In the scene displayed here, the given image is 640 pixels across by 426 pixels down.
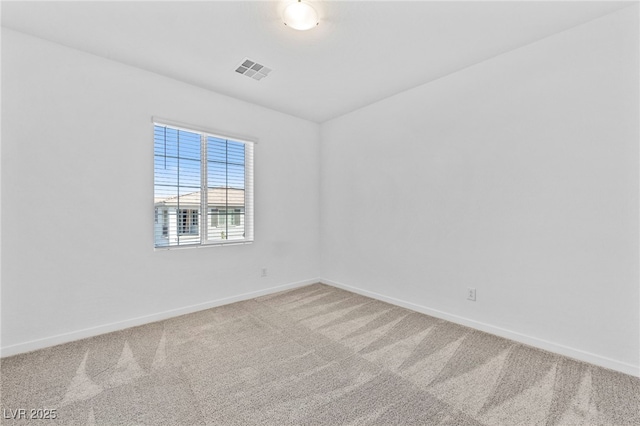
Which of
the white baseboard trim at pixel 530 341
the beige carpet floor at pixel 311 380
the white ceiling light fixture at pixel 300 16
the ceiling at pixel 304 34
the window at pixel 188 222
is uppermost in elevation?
the ceiling at pixel 304 34

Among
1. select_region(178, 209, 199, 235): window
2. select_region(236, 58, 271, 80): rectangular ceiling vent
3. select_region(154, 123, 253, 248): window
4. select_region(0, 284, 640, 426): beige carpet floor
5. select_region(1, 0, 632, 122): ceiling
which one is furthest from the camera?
select_region(178, 209, 199, 235): window

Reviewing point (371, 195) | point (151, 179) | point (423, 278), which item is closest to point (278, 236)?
point (371, 195)

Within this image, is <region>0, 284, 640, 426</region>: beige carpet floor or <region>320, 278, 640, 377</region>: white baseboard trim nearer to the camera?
<region>0, 284, 640, 426</region>: beige carpet floor

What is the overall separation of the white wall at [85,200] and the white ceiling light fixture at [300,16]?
67.2 inches

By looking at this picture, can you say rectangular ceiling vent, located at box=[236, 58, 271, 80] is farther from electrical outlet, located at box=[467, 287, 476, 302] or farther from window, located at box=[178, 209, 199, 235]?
electrical outlet, located at box=[467, 287, 476, 302]

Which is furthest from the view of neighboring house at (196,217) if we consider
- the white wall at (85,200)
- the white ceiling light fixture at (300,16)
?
the white ceiling light fixture at (300,16)

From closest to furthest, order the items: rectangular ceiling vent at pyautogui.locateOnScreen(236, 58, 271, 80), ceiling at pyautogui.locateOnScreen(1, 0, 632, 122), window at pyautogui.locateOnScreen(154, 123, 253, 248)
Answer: ceiling at pyautogui.locateOnScreen(1, 0, 632, 122) → rectangular ceiling vent at pyautogui.locateOnScreen(236, 58, 271, 80) → window at pyautogui.locateOnScreen(154, 123, 253, 248)

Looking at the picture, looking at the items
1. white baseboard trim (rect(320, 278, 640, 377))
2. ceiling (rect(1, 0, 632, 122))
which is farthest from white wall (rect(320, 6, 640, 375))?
ceiling (rect(1, 0, 632, 122))

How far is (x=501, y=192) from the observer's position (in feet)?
8.71

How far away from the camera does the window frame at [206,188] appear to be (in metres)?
3.12

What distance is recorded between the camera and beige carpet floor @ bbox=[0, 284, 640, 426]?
64.4 inches

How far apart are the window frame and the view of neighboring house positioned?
0.02m

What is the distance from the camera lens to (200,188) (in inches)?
133

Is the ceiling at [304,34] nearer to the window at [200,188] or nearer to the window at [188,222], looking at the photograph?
the window at [200,188]
